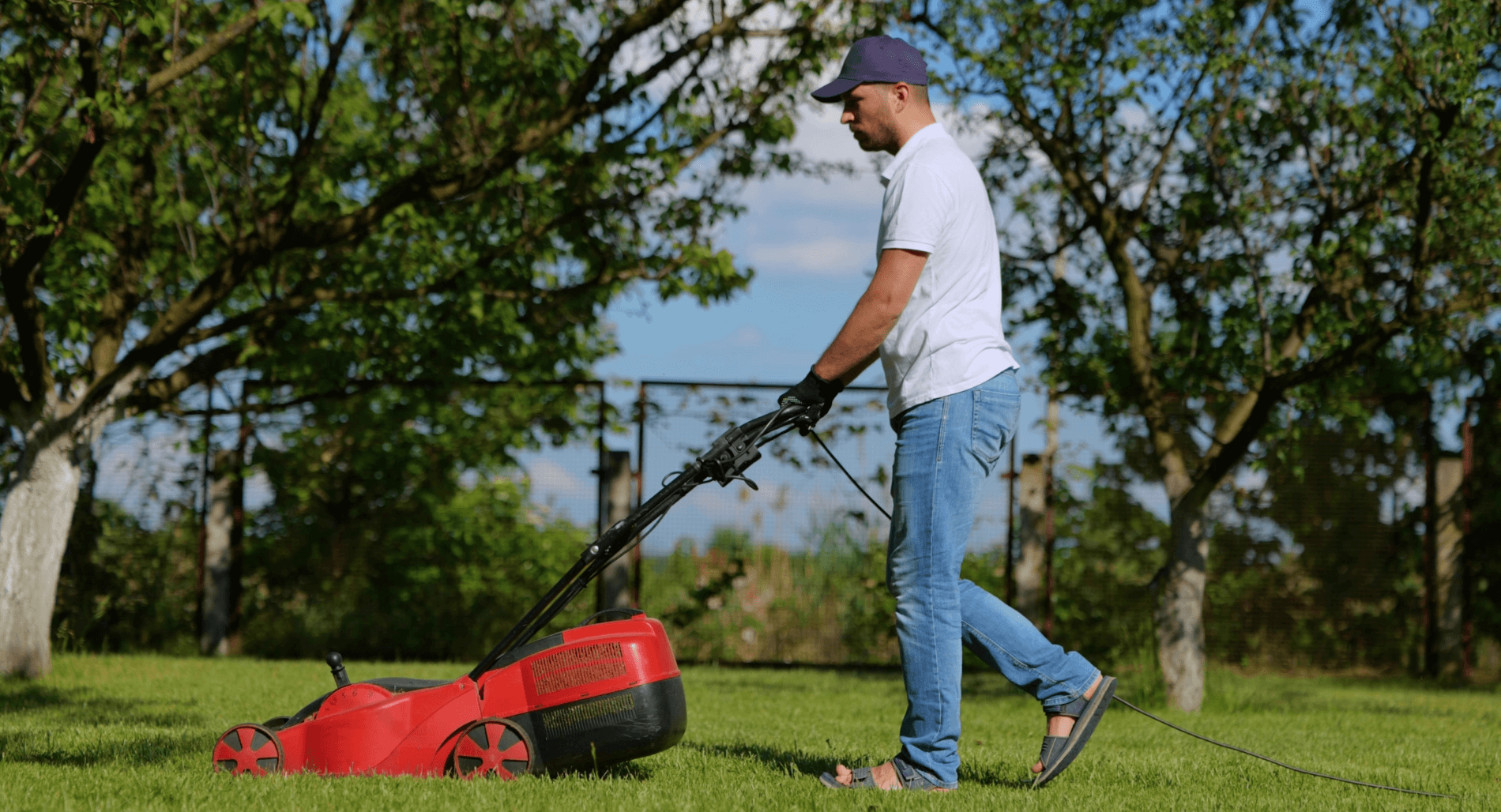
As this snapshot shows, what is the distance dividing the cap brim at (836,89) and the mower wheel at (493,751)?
2018mm

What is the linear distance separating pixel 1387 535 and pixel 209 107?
9.16 metres

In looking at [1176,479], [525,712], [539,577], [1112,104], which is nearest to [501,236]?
[539,577]

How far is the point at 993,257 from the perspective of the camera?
384 cm

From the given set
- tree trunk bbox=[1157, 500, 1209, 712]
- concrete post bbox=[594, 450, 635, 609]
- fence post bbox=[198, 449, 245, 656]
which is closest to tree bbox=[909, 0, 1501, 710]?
tree trunk bbox=[1157, 500, 1209, 712]

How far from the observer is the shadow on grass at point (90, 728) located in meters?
4.34

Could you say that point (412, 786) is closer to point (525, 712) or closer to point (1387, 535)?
point (525, 712)

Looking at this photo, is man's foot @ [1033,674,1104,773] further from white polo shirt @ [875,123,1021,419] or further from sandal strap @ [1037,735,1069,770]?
white polo shirt @ [875,123,1021,419]

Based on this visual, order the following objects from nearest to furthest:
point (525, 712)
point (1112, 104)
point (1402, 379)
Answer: point (525, 712), point (1112, 104), point (1402, 379)

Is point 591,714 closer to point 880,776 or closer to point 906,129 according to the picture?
point 880,776

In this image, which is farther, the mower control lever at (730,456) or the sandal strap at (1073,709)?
the sandal strap at (1073,709)

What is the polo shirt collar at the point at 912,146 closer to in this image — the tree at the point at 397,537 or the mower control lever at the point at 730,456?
the mower control lever at the point at 730,456

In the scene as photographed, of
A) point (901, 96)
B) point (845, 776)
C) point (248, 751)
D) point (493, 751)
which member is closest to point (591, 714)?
point (493, 751)

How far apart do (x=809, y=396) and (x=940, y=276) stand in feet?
1.67

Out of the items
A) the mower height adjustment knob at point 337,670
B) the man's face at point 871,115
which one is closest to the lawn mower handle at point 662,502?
the mower height adjustment knob at point 337,670
